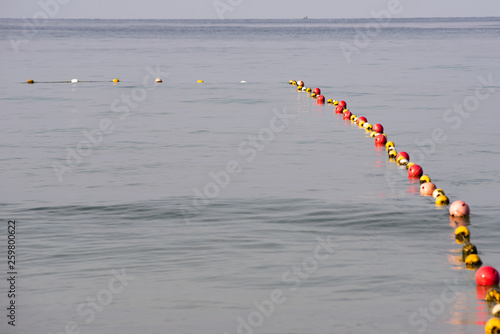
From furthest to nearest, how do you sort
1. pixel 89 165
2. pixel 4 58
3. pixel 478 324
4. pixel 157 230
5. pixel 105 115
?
1. pixel 4 58
2. pixel 105 115
3. pixel 89 165
4. pixel 157 230
5. pixel 478 324

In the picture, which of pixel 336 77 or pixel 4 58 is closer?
pixel 336 77

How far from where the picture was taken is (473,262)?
467 inches

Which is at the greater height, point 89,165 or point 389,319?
point 89,165

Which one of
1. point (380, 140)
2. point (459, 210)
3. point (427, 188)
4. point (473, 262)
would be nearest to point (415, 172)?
point (427, 188)

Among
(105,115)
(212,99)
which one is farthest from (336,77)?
(105,115)

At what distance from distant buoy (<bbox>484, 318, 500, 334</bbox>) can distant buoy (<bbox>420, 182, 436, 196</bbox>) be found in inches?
287

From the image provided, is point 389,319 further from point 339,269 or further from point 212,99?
point 212,99

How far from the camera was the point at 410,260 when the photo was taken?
12.3m

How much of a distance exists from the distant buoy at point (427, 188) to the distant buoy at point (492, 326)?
7.30 m

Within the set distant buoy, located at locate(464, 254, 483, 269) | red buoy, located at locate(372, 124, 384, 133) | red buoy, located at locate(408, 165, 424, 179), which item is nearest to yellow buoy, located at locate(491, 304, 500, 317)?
distant buoy, located at locate(464, 254, 483, 269)

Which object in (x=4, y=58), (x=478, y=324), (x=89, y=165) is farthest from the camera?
(x=4, y=58)

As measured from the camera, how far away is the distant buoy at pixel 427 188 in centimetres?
1639

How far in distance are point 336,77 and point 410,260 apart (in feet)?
A: 112

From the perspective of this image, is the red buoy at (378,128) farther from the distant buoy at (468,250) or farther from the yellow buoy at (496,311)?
the yellow buoy at (496,311)
